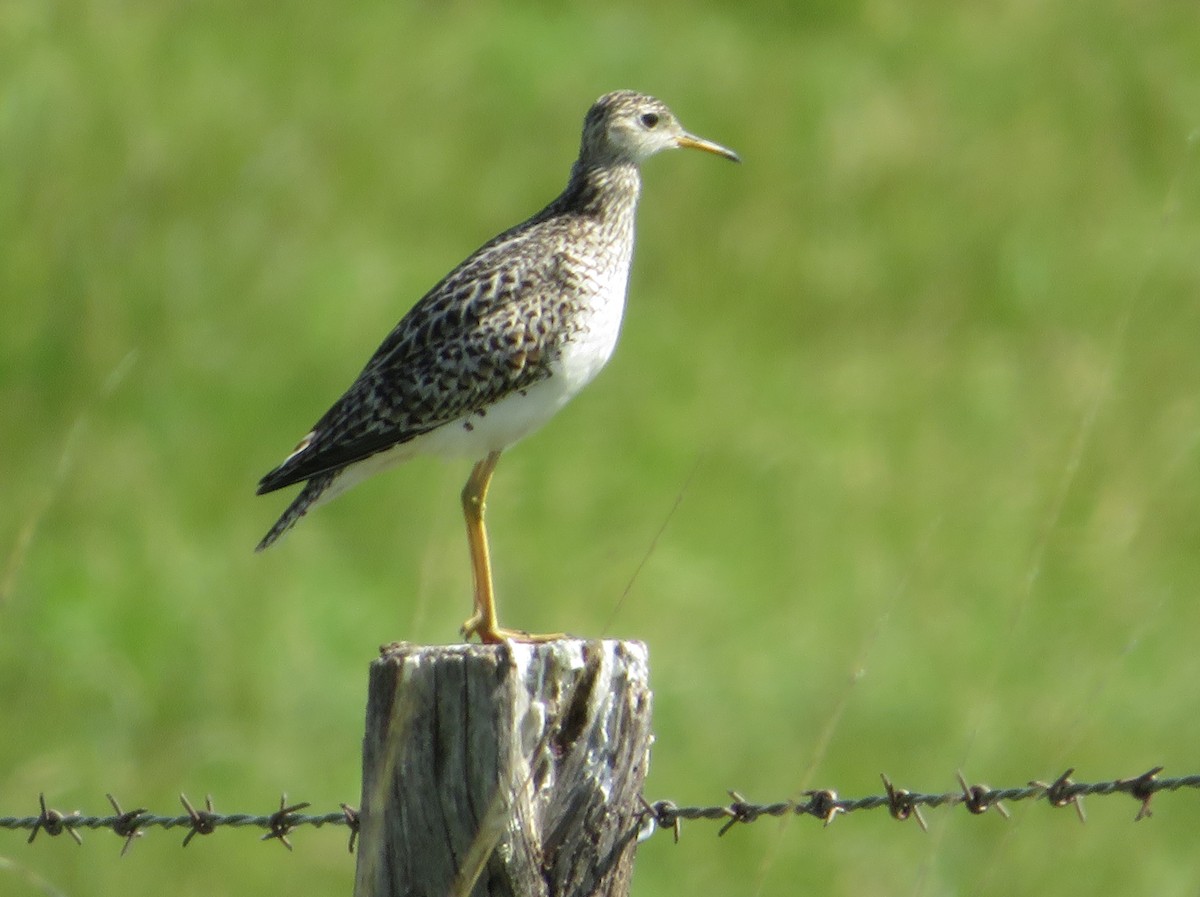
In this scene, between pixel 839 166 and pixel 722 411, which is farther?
pixel 839 166

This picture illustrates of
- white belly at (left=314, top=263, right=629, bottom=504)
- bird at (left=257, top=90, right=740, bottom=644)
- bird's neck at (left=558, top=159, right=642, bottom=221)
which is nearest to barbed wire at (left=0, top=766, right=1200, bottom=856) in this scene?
bird at (left=257, top=90, right=740, bottom=644)

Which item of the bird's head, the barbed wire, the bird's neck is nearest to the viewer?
the barbed wire

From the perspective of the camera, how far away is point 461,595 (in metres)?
13.5

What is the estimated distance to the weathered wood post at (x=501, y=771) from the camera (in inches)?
169

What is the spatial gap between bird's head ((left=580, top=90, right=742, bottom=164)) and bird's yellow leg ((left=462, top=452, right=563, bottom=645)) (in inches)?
57.8

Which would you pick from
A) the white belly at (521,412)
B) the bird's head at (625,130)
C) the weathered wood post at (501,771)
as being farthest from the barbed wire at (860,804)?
the bird's head at (625,130)

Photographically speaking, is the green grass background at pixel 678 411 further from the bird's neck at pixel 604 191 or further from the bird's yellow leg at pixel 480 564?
the bird's neck at pixel 604 191

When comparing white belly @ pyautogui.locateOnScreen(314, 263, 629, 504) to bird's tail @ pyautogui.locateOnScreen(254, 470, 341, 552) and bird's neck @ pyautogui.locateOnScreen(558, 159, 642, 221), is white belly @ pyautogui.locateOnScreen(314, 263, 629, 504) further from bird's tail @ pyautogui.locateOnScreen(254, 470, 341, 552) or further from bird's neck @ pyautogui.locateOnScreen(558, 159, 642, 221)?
bird's neck @ pyautogui.locateOnScreen(558, 159, 642, 221)

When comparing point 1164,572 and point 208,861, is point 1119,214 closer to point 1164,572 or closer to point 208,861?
point 1164,572

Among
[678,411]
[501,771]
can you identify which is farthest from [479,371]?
[678,411]

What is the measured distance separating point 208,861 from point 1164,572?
7331mm

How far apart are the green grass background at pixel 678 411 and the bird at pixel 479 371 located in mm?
1819

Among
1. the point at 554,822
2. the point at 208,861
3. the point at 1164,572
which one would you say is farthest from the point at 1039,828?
the point at 554,822

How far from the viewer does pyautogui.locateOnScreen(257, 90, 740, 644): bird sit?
24.7ft
